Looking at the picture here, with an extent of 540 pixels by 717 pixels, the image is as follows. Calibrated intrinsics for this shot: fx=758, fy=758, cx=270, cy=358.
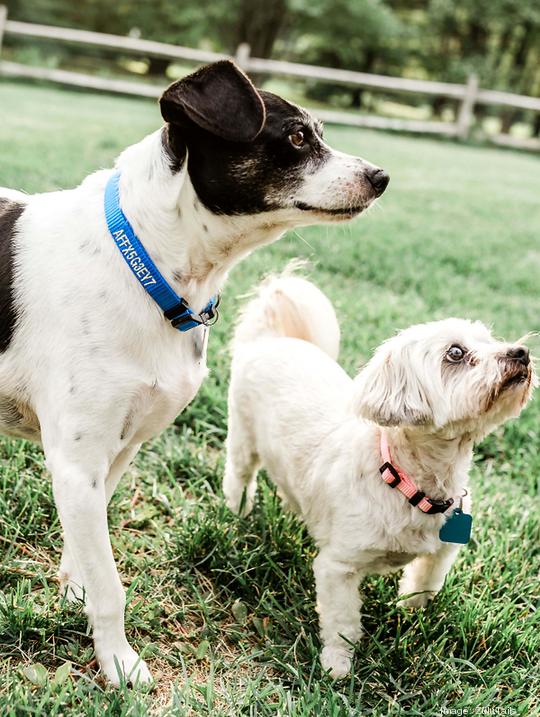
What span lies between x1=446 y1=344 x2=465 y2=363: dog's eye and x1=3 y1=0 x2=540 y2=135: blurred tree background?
23829mm

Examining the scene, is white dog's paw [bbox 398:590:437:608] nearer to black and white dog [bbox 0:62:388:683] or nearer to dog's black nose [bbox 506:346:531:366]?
dog's black nose [bbox 506:346:531:366]

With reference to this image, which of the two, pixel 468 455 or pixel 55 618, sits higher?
pixel 468 455

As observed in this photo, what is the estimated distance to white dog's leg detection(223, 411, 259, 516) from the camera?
3.29 m

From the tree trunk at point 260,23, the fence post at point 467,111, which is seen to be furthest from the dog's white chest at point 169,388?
the tree trunk at point 260,23

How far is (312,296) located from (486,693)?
68.0 inches

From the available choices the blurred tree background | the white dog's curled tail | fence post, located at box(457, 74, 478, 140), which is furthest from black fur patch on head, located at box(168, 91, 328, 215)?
the blurred tree background

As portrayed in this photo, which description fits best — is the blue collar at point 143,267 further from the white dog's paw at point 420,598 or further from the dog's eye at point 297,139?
the white dog's paw at point 420,598

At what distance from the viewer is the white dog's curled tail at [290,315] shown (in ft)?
11.1

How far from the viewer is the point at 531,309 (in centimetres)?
603

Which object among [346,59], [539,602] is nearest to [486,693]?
[539,602]

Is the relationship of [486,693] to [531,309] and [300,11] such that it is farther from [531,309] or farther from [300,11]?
[300,11]

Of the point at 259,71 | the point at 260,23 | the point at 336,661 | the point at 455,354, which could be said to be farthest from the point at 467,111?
the point at 336,661

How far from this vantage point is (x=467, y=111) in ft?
68.6

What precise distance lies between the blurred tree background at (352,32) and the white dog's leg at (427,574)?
23.9m
